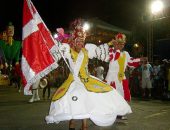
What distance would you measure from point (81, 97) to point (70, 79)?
1.82 feet

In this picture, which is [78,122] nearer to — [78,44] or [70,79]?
[70,79]

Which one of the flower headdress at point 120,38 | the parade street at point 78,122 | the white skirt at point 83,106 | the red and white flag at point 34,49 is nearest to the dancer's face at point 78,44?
the red and white flag at point 34,49

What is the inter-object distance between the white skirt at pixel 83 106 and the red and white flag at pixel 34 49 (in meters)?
0.61

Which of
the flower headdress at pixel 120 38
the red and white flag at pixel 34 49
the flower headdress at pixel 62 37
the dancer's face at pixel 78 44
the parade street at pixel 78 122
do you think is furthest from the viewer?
the flower headdress at pixel 120 38

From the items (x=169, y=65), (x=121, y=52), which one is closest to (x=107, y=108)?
(x=121, y=52)

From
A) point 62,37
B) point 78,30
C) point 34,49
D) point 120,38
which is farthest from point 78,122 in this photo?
point 34,49

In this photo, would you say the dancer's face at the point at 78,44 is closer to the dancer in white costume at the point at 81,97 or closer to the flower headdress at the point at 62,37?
the dancer in white costume at the point at 81,97

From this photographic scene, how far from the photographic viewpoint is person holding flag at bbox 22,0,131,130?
6.51 metres

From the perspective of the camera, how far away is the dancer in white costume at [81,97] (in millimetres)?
6480

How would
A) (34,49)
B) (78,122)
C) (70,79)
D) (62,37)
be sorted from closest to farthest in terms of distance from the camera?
(34,49) < (70,79) < (62,37) < (78,122)

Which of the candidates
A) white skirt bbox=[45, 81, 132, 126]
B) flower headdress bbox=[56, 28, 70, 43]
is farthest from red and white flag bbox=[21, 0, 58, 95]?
white skirt bbox=[45, 81, 132, 126]

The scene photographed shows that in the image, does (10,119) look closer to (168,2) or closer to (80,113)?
(80,113)

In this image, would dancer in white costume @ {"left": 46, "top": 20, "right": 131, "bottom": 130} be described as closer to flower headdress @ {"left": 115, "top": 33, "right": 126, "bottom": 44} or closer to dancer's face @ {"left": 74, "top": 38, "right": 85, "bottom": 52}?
dancer's face @ {"left": 74, "top": 38, "right": 85, "bottom": 52}

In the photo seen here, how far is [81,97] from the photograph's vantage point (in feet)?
21.5
